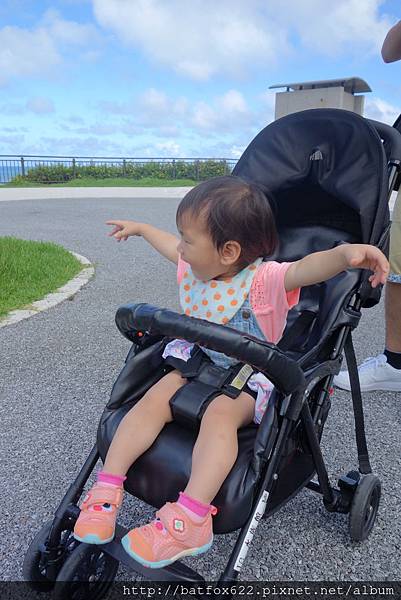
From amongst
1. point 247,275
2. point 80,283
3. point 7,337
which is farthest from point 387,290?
point 80,283

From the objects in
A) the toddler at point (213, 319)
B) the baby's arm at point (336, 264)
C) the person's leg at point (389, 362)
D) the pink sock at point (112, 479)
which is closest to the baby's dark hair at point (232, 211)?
the toddler at point (213, 319)

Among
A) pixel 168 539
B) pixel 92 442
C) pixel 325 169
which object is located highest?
pixel 325 169

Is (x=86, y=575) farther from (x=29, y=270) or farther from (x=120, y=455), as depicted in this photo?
(x=29, y=270)

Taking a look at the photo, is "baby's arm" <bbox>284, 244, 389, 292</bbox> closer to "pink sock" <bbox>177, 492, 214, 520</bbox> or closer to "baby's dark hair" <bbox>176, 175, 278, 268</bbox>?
"baby's dark hair" <bbox>176, 175, 278, 268</bbox>

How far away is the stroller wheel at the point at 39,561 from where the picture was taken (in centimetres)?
160

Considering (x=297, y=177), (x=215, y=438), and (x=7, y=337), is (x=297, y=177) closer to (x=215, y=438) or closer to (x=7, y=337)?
(x=215, y=438)

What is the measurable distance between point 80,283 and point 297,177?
341cm

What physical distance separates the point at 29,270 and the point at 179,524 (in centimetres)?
420

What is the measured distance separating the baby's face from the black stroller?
0.29 metres

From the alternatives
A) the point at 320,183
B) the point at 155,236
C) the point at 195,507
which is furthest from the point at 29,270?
the point at 195,507

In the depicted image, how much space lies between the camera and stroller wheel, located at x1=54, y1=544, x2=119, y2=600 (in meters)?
1.50

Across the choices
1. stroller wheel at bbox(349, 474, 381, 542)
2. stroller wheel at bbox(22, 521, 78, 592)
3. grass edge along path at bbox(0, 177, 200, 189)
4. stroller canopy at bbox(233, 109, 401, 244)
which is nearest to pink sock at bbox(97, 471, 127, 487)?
stroller wheel at bbox(22, 521, 78, 592)

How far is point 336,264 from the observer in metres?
1.58

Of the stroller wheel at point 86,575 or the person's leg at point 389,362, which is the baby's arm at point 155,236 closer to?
the stroller wheel at point 86,575
